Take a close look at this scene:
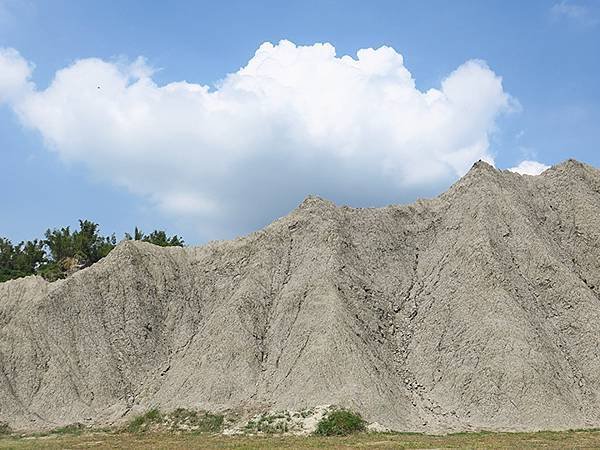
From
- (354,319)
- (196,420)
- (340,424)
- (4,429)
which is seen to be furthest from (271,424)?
Answer: (4,429)

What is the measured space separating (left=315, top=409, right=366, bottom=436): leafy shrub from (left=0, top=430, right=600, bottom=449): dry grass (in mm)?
790

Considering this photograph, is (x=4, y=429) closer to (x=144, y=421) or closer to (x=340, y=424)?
(x=144, y=421)

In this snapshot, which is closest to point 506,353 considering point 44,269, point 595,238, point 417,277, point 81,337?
point 417,277

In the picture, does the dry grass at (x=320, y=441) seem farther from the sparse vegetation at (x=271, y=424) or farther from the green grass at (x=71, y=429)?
the green grass at (x=71, y=429)

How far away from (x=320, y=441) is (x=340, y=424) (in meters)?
3.09

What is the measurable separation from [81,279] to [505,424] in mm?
32004

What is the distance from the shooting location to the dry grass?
31.1 metres

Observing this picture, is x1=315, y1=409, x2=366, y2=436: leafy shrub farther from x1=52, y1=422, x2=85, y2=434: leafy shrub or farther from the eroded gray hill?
x1=52, y1=422, x2=85, y2=434: leafy shrub

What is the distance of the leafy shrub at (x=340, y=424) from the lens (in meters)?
35.8

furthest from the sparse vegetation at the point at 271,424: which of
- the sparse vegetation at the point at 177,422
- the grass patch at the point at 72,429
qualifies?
the grass patch at the point at 72,429

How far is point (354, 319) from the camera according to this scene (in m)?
45.3

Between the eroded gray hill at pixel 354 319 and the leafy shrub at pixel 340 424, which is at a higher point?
the eroded gray hill at pixel 354 319

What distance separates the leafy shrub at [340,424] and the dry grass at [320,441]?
79 cm

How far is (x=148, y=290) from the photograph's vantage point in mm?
51812
